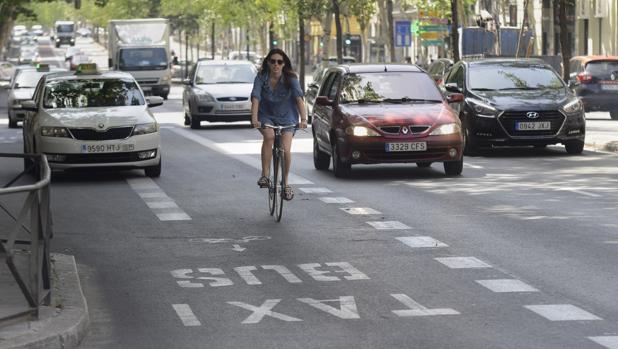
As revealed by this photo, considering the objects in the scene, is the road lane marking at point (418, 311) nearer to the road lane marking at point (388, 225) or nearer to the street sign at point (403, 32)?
the road lane marking at point (388, 225)

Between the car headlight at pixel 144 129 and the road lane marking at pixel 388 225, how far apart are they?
22.7ft

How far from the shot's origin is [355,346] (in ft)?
28.3

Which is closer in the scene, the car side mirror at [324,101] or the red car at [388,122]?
the red car at [388,122]

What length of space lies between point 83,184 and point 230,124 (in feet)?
64.1

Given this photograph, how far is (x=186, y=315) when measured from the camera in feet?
32.2

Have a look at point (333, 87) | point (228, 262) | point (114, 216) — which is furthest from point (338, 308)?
point (333, 87)

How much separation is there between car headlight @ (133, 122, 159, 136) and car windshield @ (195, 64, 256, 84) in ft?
52.5

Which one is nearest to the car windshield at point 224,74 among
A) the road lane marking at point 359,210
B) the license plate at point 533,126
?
the license plate at point 533,126

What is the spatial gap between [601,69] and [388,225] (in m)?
26.4

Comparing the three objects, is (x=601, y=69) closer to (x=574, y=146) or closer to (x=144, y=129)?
(x=574, y=146)

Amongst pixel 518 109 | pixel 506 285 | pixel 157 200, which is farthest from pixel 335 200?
pixel 518 109

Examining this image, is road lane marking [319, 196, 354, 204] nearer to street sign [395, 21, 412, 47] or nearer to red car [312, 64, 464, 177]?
red car [312, 64, 464, 177]

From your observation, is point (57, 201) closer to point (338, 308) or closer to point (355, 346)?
point (338, 308)

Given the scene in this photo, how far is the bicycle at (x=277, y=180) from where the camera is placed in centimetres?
1549
